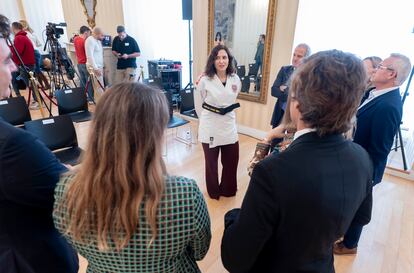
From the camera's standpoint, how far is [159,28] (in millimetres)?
5207

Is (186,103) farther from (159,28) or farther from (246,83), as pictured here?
(159,28)

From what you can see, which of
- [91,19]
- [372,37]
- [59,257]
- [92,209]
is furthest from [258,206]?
[91,19]

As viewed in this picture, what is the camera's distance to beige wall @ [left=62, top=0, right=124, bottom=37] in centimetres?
545

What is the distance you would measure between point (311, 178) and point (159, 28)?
529 centimetres

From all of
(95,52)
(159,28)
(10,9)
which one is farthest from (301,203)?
(10,9)

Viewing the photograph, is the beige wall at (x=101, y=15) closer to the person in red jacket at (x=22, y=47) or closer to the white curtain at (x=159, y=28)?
the white curtain at (x=159, y=28)

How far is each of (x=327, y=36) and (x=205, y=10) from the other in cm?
185

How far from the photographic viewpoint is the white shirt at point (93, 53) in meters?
4.62

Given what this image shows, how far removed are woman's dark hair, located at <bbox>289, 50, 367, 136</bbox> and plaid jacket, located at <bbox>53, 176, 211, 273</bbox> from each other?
408mm

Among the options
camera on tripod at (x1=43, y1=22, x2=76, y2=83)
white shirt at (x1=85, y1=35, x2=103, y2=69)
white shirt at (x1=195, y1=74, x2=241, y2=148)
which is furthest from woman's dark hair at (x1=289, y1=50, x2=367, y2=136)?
white shirt at (x1=85, y1=35, x2=103, y2=69)

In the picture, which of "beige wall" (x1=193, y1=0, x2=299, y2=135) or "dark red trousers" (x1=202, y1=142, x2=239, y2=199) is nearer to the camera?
"dark red trousers" (x1=202, y1=142, x2=239, y2=199)

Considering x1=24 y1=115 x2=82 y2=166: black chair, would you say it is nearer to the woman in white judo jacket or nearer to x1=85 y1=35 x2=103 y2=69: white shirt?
the woman in white judo jacket

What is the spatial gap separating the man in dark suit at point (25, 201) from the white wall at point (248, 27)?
3127 millimetres

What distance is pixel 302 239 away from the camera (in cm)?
73
